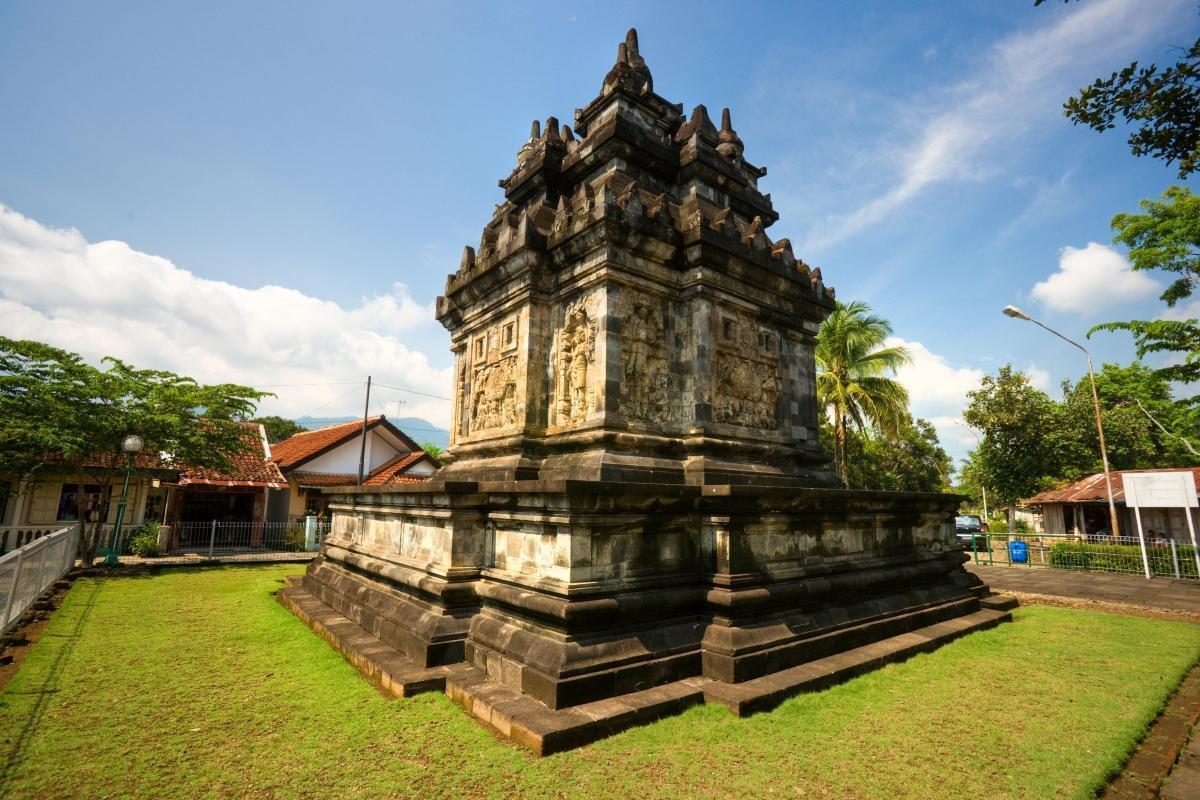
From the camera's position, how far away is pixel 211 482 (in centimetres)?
2075

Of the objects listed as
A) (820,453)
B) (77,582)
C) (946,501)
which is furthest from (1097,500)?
(77,582)

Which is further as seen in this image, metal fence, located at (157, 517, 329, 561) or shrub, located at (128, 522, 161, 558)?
metal fence, located at (157, 517, 329, 561)

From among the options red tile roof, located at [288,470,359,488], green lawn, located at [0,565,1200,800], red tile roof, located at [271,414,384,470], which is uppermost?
red tile roof, located at [271,414,384,470]

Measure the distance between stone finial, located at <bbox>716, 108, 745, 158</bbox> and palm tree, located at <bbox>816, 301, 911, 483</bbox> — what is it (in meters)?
9.76

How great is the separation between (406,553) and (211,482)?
60.5ft

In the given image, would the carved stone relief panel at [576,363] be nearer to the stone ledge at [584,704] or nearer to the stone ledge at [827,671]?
the stone ledge at [584,704]

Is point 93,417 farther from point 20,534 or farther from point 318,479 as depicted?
point 318,479

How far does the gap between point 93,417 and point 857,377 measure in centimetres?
2250

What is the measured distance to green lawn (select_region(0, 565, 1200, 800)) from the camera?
3494mm

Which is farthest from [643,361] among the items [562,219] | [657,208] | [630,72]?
[630,72]

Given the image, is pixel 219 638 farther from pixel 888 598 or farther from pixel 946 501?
pixel 946 501

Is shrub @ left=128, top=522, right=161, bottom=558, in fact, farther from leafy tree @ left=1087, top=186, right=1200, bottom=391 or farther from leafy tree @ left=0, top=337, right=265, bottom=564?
leafy tree @ left=1087, top=186, right=1200, bottom=391

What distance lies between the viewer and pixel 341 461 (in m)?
25.5

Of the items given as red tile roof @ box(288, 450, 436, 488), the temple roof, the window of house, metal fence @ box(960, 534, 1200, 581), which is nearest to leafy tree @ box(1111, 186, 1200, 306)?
metal fence @ box(960, 534, 1200, 581)
